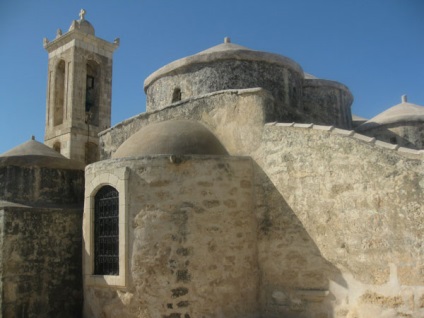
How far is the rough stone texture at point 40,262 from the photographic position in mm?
7277

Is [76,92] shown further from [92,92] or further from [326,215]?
[326,215]

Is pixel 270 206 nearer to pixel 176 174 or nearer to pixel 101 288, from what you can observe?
pixel 176 174

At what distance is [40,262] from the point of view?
300 inches

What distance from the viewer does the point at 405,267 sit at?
16.6 ft

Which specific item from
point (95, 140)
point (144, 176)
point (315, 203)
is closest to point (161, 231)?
point (144, 176)

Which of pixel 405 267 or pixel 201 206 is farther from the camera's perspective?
pixel 201 206

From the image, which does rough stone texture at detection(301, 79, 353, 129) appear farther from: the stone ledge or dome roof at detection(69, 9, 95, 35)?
dome roof at detection(69, 9, 95, 35)

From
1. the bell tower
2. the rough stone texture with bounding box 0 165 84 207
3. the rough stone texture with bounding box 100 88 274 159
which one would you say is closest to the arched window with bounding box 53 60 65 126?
the bell tower

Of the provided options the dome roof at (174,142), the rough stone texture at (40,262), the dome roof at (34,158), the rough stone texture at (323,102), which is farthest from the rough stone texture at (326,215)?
the rough stone texture at (323,102)

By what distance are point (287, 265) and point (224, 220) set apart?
3.67 ft

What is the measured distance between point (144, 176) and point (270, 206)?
196 cm

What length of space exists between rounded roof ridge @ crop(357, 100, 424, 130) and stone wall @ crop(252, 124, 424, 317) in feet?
16.2

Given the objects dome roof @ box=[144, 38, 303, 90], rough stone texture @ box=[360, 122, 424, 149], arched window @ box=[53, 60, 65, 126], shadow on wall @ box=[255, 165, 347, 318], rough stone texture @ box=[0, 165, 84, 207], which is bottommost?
shadow on wall @ box=[255, 165, 347, 318]

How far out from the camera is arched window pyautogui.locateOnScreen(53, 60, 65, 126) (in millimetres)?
12945
